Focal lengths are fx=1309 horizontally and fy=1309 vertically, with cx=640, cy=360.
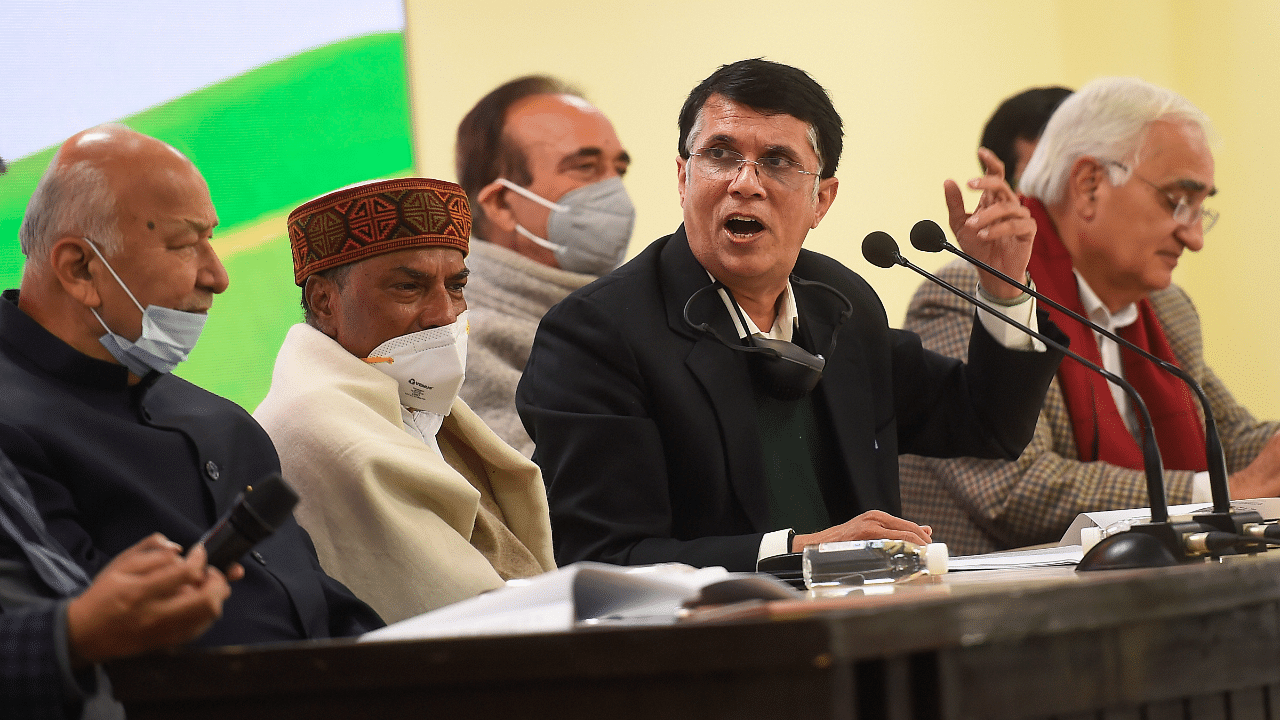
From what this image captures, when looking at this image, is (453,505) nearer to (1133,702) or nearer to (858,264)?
(1133,702)

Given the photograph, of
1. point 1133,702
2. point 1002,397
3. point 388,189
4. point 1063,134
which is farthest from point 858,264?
point 1133,702

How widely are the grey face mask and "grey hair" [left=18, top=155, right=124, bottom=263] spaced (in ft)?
7.38

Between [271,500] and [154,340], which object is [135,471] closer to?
[154,340]

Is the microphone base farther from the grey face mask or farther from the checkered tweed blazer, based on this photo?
the grey face mask

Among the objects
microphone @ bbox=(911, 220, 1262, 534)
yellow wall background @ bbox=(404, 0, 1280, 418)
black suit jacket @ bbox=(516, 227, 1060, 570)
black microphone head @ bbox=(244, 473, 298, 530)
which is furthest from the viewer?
yellow wall background @ bbox=(404, 0, 1280, 418)

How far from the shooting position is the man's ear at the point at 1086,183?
352 cm

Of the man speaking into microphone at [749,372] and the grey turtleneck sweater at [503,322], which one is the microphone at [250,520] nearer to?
the man speaking into microphone at [749,372]

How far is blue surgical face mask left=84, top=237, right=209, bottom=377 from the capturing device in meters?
1.61

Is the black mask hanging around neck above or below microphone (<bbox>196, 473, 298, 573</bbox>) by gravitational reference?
below

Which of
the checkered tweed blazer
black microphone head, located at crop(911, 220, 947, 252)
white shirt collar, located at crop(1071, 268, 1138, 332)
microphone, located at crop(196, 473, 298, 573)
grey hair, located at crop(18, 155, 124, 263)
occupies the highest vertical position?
grey hair, located at crop(18, 155, 124, 263)

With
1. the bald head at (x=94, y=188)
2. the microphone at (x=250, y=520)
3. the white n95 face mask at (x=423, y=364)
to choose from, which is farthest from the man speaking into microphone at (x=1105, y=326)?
the microphone at (x=250, y=520)

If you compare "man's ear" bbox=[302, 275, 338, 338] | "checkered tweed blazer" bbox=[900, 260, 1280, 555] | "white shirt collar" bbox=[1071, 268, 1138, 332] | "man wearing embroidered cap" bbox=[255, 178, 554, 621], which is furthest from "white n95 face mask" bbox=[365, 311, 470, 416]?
"white shirt collar" bbox=[1071, 268, 1138, 332]

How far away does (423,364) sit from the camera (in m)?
2.23

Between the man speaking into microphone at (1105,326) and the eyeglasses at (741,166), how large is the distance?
0.79 m
